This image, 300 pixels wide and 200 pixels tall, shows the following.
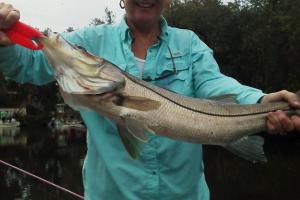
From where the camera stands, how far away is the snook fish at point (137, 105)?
3.16m

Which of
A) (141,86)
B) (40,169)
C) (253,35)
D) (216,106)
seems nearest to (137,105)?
(141,86)

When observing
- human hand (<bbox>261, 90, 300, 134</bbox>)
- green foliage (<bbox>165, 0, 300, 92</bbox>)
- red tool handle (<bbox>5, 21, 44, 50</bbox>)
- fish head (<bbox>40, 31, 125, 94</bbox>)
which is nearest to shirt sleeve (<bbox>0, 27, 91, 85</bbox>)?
red tool handle (<bbox>5, 21, 44, 50</bbox>)

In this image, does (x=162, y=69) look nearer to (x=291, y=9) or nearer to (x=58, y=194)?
(x=58, y=194)

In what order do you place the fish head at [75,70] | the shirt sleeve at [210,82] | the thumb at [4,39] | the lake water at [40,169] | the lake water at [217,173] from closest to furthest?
the fish head at [75,70]
the thumb at [4,39]
the shirt sleeve at [210,82]
the lake water at [40,169]
the lake water at [217,173]

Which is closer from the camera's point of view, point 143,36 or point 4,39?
point 4,39

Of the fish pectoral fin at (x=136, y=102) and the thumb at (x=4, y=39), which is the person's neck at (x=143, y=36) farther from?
the thumb at (x=4, y=39)

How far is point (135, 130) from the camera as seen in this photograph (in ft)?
10.6

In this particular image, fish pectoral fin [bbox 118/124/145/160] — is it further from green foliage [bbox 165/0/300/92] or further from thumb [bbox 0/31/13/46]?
green foliage [bbox 165/0/300/92]

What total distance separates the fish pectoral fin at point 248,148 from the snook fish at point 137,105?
0.04 meters

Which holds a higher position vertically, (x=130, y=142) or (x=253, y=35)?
(x=253, y=35)

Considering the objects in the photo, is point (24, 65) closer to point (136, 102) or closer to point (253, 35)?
point (136, 102)

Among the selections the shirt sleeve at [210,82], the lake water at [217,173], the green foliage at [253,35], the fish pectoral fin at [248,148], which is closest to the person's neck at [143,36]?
the shirt sleeve at [210,82]

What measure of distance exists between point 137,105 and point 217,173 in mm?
22509

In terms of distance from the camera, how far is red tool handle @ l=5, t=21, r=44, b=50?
3.25 metres
